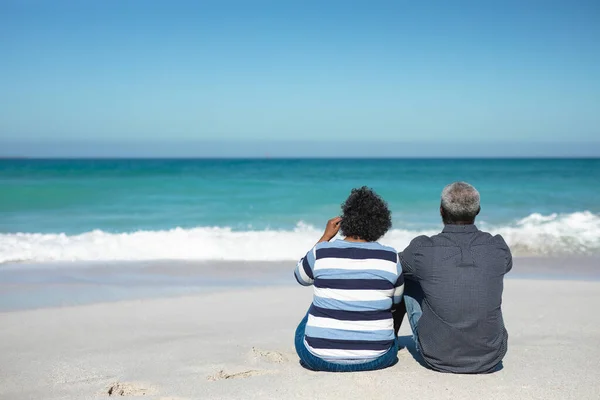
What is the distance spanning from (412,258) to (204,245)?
26.8 ft

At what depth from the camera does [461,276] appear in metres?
3.36

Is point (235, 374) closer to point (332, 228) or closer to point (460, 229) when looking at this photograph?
point (332, 228)

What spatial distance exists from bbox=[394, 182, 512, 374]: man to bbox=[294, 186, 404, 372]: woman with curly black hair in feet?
0.60

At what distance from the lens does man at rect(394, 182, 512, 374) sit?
133 inches

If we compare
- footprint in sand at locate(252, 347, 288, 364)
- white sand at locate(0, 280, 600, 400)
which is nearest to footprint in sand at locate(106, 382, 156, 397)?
white sand at locate(0, 280, 600, 400)

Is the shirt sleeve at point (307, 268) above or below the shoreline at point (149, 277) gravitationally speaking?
above

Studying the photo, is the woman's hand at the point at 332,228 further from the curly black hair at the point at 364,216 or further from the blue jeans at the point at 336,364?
the blue jeans at the point at 336,364

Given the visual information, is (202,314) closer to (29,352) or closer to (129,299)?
(129,299)

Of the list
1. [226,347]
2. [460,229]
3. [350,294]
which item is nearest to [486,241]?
[460,229]

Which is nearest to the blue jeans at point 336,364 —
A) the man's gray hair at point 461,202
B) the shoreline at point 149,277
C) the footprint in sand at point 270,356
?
the footprint in sand at point 270,356

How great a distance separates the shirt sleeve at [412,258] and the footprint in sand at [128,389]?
5.59ft

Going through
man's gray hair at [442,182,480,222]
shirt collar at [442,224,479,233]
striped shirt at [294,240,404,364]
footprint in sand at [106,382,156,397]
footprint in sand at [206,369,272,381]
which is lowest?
footprint in sand at [106,382,156,397]

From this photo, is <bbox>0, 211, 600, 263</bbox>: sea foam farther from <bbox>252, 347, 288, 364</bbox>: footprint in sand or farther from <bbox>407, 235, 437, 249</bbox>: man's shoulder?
<bbox>407, 235, 437, 249</bbox>: man's shoulder

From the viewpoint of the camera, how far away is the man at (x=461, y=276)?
11.1 ft
